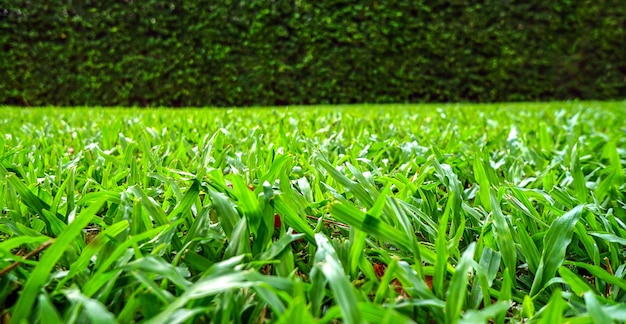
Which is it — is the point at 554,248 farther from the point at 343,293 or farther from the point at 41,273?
the point at 41,273

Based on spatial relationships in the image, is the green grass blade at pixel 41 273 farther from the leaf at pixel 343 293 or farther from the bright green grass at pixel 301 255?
the leaf at pixel 343 293

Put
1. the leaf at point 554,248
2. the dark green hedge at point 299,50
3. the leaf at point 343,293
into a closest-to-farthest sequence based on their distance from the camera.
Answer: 1. the leaf at point 343,293
2. the leaf at point 554,248
3. the dark green hedge at point 299,50

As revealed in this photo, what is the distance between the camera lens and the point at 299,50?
709 cm

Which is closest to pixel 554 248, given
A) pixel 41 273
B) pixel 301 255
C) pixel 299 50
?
pixel 301 255

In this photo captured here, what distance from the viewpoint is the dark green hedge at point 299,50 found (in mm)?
6746

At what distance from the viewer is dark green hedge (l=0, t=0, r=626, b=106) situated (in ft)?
22.1

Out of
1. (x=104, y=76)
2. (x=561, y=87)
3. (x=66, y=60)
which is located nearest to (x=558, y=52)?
(x=561, y=87)

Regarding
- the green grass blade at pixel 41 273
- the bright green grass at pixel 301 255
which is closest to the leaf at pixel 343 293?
the bright green grass at pixel 301 255

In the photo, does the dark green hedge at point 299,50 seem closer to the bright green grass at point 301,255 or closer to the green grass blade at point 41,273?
the bright green grass at point 301,255

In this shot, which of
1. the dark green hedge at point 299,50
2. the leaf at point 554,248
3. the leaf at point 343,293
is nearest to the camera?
the leaf at point 343,293

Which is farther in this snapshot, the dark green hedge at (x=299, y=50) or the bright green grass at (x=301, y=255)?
the dark green hedge at (x=299, y=50)

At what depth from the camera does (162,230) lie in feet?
2.27

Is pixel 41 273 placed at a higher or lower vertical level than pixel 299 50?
lower

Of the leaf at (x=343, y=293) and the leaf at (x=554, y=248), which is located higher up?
the leaf at (x=343, y=293)
